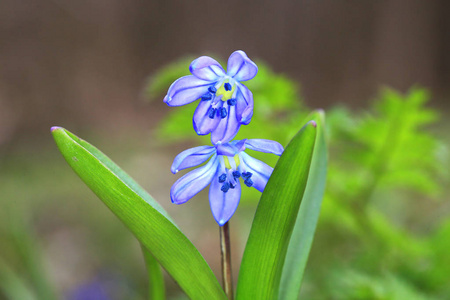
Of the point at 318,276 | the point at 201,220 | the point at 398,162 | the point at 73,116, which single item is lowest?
the point at 318,276

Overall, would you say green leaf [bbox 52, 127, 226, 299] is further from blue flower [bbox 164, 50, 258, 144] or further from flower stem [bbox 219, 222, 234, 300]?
blue flower [bbox 164, 50, 258, 144]

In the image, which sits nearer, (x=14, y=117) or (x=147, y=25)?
(x=14, y=117)

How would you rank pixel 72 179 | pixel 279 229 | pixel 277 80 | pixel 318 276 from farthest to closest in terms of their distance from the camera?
pixel 72 179, pixel 318 276, pixel 277 80, pixel 279 229

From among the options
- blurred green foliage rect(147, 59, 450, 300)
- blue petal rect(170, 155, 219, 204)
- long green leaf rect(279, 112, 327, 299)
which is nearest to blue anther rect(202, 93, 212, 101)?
blue petal rect(170, 155, 219, 204)

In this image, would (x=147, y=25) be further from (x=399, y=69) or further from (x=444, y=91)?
(x=444, y=91)

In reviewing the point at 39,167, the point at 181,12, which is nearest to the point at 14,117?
the point at 39,167

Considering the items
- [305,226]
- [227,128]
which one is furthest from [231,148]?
[305,226]

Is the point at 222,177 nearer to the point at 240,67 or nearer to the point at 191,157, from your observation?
the point at 191,157
